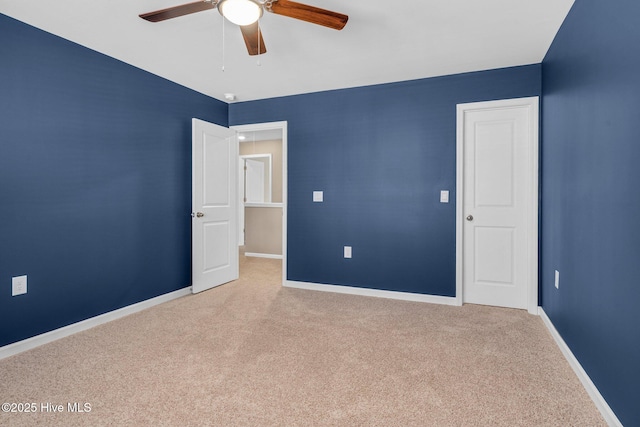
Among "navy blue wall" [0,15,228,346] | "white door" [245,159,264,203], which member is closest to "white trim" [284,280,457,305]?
"navy blue wall" [0,15,228,346]

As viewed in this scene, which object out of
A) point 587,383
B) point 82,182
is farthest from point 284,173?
point 587,383

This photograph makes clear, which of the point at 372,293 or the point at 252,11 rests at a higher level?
the point at 252,11

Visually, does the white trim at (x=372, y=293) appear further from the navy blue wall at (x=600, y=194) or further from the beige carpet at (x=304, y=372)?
the navy blue wall at (x=600, y=194)

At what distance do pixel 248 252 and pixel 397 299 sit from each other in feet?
12.0

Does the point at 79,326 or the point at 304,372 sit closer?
the point at 304,372

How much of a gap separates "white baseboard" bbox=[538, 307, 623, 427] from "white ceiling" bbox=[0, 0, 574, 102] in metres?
2.25

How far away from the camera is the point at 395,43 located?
9.34ft

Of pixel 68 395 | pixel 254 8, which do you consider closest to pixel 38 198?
pixel 68 395

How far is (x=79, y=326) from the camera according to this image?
2873 mm

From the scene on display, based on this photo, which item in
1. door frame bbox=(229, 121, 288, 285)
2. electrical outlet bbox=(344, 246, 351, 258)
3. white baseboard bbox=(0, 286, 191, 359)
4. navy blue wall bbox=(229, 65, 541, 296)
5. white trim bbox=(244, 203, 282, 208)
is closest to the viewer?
white baseboard bbox=(0, 286, 191, 359)

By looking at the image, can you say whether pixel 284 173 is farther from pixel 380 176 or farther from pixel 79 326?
pixel 79 326

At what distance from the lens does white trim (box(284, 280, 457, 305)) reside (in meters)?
3.67

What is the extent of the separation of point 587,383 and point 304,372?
5.22 ft

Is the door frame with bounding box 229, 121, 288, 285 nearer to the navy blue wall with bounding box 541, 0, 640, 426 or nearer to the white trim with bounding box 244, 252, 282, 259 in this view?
the white trim with bounding box 244, 252, 282, 259
